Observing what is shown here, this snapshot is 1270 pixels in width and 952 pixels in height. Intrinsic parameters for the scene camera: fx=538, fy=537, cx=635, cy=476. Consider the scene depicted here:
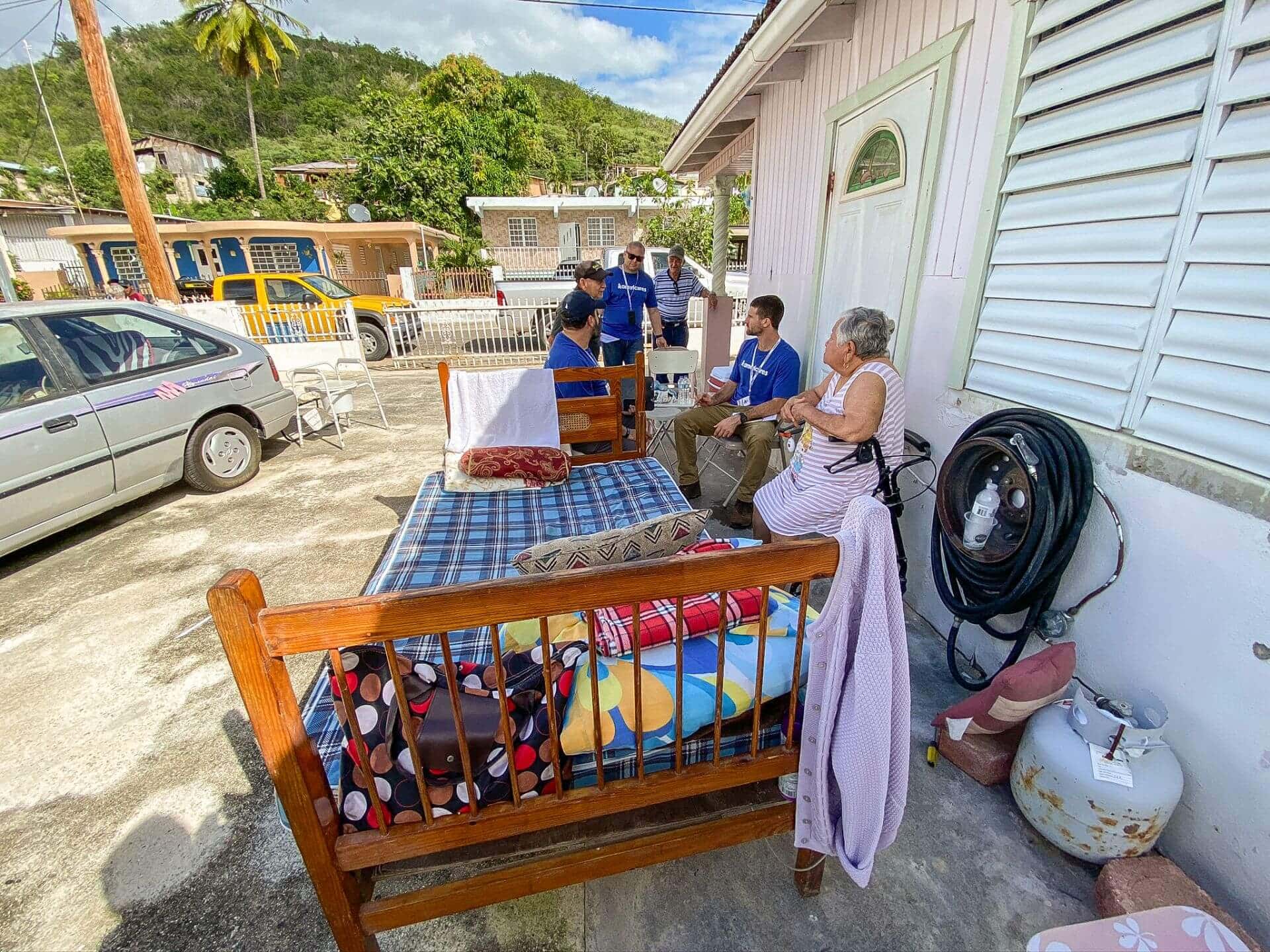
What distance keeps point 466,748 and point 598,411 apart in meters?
2.72

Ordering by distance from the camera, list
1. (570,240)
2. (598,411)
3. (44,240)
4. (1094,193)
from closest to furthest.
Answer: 1. (1094,193)
2. (598,411)
3. (570,240)
4. (44,240)

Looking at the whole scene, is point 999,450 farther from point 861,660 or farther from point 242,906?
point 242,906

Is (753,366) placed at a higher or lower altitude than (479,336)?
higher

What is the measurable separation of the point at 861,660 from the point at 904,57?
3.23 meters

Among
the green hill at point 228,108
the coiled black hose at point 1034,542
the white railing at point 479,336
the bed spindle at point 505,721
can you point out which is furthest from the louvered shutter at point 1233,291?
the green hill at point 228,108

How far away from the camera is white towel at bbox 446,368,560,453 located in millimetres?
3596

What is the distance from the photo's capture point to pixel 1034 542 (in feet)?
6.38

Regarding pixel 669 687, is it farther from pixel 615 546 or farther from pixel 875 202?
pixel 875 202

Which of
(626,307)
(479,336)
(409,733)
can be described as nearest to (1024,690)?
(409,733)

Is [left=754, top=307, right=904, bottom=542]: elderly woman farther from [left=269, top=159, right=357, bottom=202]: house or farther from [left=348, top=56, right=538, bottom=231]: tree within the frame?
[left=269, top=159, right=357, bottom=202]: house

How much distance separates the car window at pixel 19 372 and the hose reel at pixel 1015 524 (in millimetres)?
5075

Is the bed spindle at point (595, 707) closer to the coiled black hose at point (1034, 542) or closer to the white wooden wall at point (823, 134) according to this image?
the coiled black hose at point (1034, 542)

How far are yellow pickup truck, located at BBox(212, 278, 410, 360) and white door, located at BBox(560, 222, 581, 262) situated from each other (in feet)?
34.8

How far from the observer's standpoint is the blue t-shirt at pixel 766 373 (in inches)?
145
